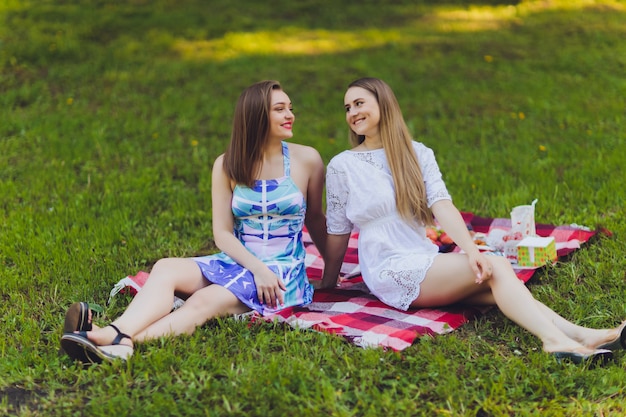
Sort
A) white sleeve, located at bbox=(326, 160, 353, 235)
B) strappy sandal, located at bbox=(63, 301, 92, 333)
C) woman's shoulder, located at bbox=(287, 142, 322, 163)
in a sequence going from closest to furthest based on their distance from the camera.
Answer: strappy sandal, located at bbox=(63, 301, 92, 333) → white sleeve, located at bbox=(326, 160, 353, 235) → woman's shoulder, located at bbox=(287, 142, 322, 163)

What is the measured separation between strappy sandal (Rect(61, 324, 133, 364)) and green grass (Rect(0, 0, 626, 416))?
7cm

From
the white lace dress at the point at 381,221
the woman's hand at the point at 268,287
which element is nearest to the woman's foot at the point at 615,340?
the white lace dress at the point at 381,221

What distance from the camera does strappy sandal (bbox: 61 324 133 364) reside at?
3.05 meters

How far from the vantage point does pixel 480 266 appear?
3.42 meters

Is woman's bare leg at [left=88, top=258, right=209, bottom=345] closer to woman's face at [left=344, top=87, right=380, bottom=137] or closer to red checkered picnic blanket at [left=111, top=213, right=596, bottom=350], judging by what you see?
red checkered picnic blanket at [left=111, top=213, right=596, bottom=350]

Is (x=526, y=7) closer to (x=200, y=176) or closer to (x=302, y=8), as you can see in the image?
(x=302, y=8)

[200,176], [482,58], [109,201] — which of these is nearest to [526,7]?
[482,58]

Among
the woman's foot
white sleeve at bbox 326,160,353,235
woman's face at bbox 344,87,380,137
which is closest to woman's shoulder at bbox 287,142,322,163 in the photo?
white sleeve at bbox 326,160,353,235

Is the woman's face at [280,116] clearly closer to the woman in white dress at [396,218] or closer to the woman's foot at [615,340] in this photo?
the woman in white dress at [396,218]

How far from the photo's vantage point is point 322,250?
165 inches

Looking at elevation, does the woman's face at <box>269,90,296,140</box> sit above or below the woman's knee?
above

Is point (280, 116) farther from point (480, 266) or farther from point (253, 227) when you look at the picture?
point (480, 266)

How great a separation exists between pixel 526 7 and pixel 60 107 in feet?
23.3

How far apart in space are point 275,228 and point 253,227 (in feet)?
0.40
